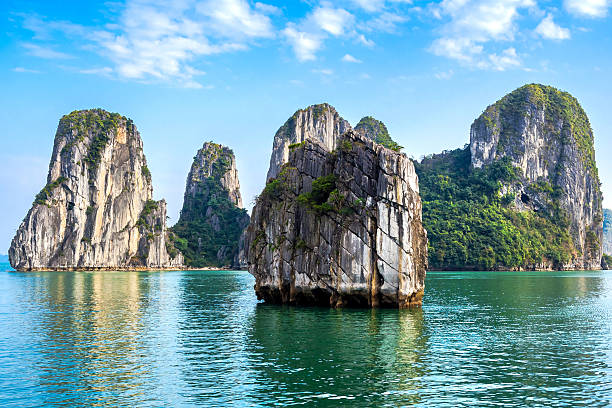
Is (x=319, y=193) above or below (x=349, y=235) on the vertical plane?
above

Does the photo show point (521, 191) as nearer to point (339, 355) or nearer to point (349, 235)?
point (349, 235)

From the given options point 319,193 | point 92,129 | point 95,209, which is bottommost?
point 319,193

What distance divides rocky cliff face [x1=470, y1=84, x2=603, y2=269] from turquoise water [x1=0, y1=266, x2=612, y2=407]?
14385cm

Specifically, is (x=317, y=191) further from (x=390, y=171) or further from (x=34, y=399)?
(x=34, y=399)

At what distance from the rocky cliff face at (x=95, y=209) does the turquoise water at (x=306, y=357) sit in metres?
118

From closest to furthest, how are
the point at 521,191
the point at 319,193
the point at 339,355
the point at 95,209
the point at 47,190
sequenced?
1. the point at 339,355
2. the point at 319,193
3. the point at 47,190
4. the point at 95,209
5. the point at 521,191

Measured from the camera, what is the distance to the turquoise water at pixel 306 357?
19.2m

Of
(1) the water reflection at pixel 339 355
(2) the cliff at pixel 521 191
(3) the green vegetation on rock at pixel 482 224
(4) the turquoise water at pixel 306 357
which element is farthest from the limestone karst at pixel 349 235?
(2) the cliff at pixel 521 191

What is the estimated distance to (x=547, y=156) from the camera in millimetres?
188375

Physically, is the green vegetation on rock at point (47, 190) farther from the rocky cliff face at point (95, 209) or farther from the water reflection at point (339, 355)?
the water reflection at point (339, 355)

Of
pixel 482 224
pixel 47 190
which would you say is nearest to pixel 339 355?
pixel 482 224

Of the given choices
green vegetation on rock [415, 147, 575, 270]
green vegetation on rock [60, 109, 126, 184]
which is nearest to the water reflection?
green vegetation on rock [415, 147, 575, 270]

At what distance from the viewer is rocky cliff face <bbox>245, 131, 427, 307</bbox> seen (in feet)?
136

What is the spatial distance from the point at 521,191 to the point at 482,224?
91.9 feet
